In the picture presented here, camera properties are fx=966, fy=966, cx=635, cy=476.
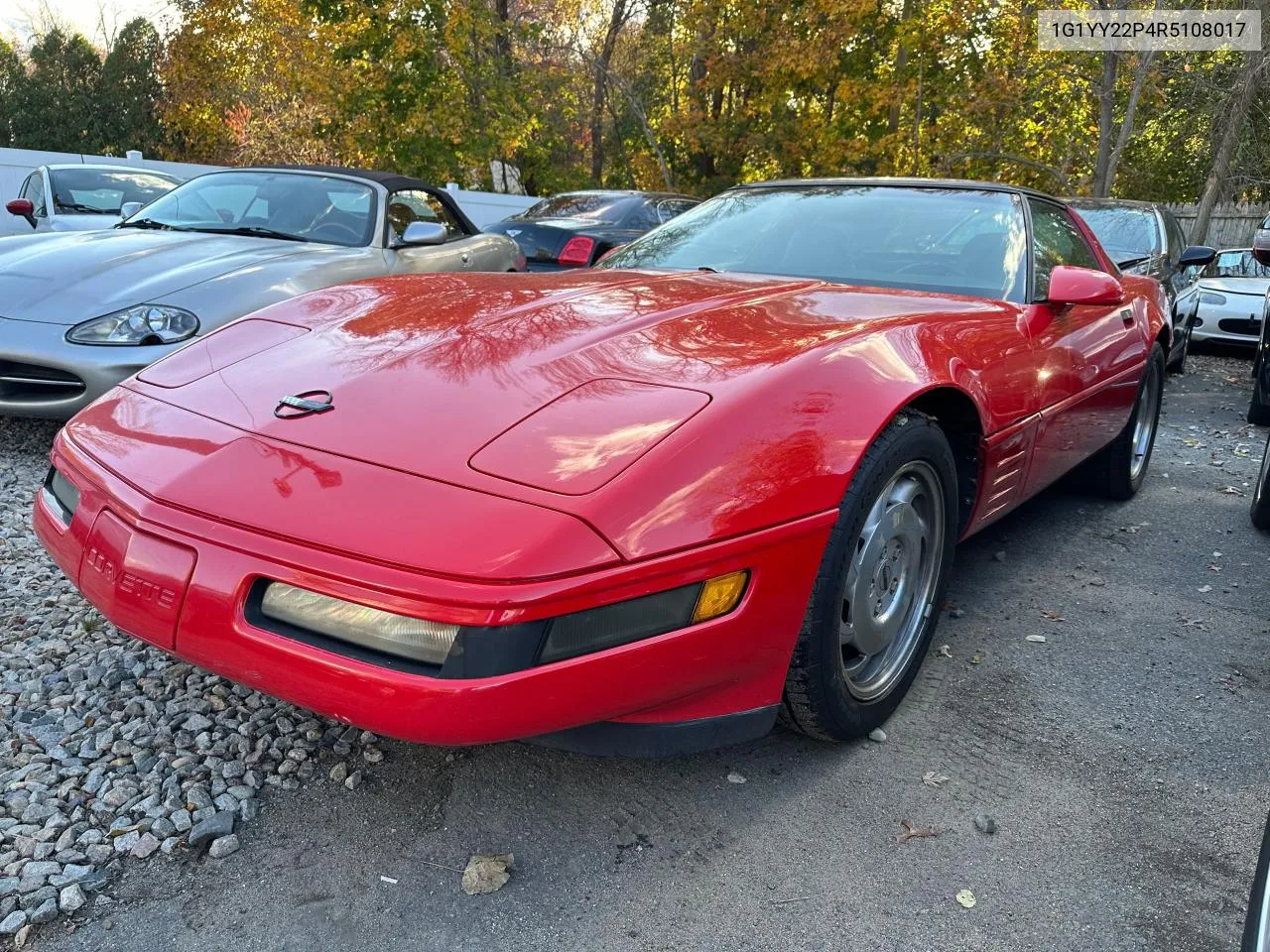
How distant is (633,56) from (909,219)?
2434 cm

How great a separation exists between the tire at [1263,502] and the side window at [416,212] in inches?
167

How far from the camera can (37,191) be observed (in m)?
7.79

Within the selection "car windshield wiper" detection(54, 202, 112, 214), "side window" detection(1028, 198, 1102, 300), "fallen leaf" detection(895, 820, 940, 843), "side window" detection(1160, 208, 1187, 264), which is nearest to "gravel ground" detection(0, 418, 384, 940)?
"fallen leaf" detection(895, 820, 940, 843)

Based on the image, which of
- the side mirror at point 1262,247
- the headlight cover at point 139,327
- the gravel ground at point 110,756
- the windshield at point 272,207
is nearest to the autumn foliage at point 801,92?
the side mirror at point 1262,247

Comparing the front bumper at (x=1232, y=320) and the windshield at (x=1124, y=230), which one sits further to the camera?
the front bumper at (x=1232, y=320)

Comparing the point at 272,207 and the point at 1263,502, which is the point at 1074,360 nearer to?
the point at 1263,502

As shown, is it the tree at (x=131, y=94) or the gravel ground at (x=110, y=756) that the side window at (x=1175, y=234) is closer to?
the gravel ground at (x=110, y=756)

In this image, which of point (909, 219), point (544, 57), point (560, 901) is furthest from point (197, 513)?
point (544, 57)

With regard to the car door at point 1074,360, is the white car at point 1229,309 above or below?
below

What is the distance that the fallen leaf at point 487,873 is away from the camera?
1764mm

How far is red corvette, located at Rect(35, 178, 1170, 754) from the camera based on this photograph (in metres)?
1.55

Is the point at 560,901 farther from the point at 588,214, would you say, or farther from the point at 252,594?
the point at 588,214

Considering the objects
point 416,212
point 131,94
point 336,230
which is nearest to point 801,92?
point 416,212

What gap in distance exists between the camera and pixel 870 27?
15.7 metres
